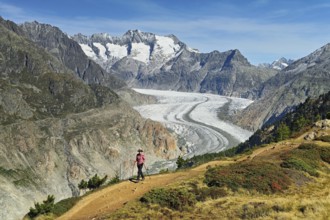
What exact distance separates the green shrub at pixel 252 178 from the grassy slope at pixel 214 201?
1.54 ft

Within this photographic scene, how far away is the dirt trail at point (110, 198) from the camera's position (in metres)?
36.0

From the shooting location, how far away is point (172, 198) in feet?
107

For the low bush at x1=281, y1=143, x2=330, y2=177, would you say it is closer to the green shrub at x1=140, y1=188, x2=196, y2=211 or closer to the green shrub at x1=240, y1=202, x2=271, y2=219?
the green shrub at x1=140, y1=188, x2=196, y2=211

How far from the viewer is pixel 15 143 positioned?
500 ft

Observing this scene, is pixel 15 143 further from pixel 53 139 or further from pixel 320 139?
pixel 320 139

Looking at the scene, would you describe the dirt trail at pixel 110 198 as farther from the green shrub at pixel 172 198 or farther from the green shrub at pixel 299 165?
the green shrub at pixel 299 165

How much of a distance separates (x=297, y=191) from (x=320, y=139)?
997 inches

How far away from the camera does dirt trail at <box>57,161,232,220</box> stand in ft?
118

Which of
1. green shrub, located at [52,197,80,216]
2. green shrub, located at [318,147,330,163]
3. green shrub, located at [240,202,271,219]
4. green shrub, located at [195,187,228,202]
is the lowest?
green shrub, located at [52,197,80,216]

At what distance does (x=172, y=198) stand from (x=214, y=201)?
3.47 metres

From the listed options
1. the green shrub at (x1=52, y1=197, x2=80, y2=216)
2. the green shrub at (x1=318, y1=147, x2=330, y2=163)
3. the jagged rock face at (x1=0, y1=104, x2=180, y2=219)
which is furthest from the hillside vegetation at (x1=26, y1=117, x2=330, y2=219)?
the jagged rock face at (x1=0, y1=104, x2=180, y2=219)

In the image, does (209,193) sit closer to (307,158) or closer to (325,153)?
→ (307,158)

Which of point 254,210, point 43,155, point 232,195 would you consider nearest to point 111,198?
point 232,195

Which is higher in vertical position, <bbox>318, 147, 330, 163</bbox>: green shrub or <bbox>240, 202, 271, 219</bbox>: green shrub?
<bbox>318, 147, 330, 163</bbox>: green shrub
